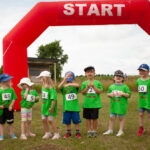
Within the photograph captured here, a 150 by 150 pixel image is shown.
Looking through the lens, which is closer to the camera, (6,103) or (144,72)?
(6,103)

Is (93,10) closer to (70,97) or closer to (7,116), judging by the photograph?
(70,97)

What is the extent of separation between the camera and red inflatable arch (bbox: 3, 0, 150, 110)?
682 centimetres

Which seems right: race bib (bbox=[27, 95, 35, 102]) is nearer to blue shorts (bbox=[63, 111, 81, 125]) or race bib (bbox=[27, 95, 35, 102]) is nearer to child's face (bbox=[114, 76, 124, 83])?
blue shorts (bbox=[63, 111, 81, 125])

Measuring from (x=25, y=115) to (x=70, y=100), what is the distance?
1.06 m

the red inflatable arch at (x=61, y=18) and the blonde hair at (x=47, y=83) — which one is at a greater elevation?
the red inflatable arch at (x=61, y=18)

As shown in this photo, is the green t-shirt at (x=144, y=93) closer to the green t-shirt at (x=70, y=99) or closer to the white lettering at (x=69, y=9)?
the green t-shirt at (x=70, y=99)

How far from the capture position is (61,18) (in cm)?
700

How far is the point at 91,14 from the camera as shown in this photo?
6.89 m

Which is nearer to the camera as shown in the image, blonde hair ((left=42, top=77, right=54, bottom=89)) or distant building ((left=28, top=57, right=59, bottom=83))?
blonde hair ((left=42, top=77, right=54, bottom=89))

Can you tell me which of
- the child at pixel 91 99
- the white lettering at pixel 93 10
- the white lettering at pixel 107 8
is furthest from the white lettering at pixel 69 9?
the child at pixel 91 99

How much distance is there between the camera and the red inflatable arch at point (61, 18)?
6824 mm

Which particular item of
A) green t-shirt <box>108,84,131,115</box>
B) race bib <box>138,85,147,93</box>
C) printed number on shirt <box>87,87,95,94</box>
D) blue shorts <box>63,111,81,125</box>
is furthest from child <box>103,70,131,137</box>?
blue shorts <box>63,111,81,125</box>

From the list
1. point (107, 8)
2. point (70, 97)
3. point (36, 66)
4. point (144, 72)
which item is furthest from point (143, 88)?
point (36, 66)

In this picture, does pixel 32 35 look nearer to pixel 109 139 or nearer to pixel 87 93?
pixel 87 93
